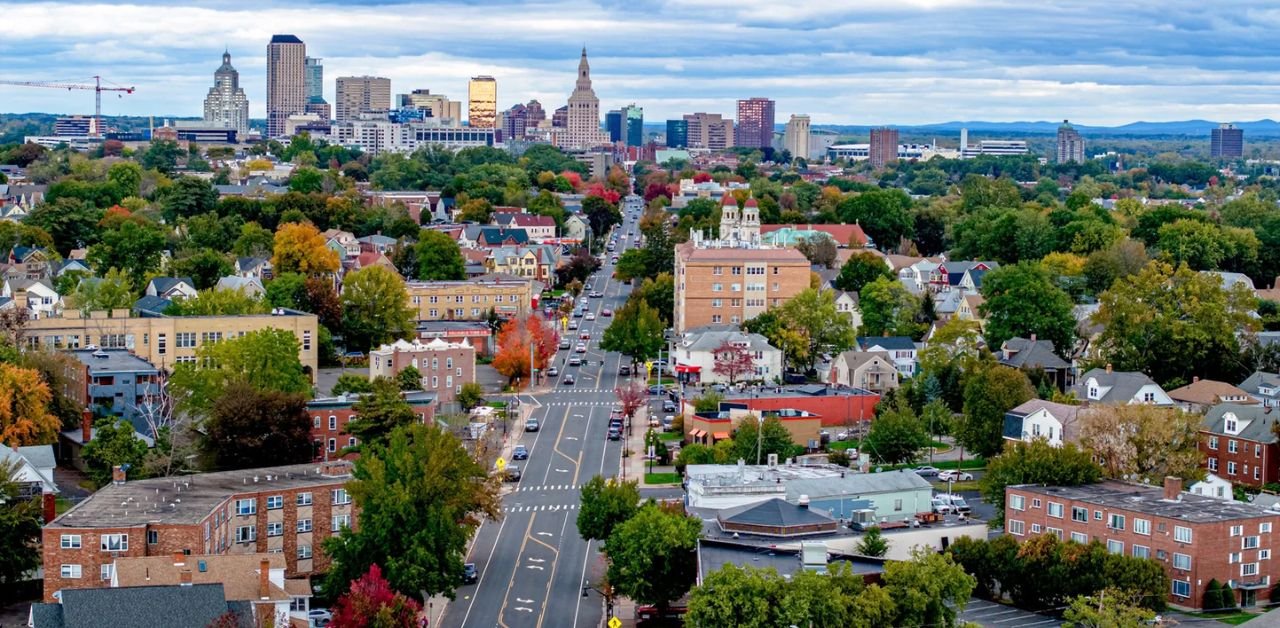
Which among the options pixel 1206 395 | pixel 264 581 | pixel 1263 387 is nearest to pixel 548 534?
pixel 264 581

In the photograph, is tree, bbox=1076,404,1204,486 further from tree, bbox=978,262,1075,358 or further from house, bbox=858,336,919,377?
tree, bbox=978,262,1075,358

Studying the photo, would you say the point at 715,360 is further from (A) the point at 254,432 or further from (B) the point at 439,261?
(B) the point at 439,261

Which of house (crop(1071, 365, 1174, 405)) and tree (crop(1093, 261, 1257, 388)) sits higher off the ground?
tree (crop(1093, 261, 1257, 388))

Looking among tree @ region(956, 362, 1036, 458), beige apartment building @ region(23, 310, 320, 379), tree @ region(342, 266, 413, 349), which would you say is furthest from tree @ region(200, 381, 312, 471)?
tree @ region(342, 266, 413, 349)

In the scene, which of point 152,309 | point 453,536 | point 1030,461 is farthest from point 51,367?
point 1030,461

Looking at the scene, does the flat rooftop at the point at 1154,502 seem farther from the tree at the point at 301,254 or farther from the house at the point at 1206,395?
the tree at the point at 301,254

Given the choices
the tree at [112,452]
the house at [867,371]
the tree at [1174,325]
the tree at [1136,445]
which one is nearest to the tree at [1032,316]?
the tree at [1174,325]
